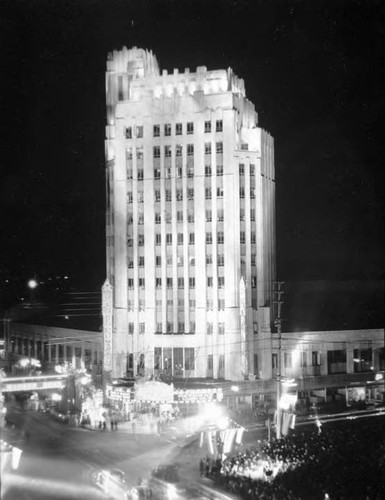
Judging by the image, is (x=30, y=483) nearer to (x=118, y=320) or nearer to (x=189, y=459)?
(x=189, y=459)

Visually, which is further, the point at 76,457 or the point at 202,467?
the point at 76,457

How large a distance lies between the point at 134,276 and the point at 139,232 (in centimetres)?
362

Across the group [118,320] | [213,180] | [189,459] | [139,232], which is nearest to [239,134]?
[213,180]

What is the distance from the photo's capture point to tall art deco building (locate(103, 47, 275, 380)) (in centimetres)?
5269

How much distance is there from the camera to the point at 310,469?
28.8m

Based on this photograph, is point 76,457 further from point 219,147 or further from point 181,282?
point 219,147

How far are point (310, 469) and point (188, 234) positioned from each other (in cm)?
2728

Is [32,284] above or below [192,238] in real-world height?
below

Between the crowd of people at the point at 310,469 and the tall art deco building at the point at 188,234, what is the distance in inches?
761

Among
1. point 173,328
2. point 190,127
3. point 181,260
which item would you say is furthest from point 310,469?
point 190,127

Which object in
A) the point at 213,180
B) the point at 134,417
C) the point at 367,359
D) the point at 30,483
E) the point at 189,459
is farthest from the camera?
the point at 367,359

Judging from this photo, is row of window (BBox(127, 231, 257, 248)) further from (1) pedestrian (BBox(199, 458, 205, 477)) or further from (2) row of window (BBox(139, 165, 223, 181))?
(1) pedestrian (BBox(199, 458, 205, 477))

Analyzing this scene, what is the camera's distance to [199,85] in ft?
180

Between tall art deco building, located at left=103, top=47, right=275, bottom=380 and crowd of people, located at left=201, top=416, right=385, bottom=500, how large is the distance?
19318mm
